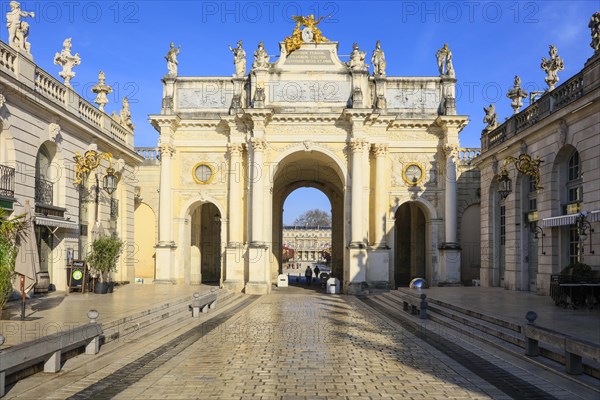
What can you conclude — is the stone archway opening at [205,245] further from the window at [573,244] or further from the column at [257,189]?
the window at [573,244]

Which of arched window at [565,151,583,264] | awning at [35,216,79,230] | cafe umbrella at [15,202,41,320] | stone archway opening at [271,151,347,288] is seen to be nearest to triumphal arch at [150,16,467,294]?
stone archway opening at [271,151,347,288]

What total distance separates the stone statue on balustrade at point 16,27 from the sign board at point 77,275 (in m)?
7.31

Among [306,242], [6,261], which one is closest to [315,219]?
[306,242]

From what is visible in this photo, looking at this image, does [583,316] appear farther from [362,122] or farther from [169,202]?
[169,202]

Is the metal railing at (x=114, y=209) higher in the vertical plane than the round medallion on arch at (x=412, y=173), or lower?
lower

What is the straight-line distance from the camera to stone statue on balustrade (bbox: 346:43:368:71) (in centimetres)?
3180

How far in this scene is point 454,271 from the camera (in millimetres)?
31641

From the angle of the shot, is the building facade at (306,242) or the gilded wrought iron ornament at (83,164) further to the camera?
the building facade at (306,242)

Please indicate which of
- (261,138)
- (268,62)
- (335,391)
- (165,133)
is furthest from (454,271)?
(335,391)

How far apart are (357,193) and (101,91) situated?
1346cm

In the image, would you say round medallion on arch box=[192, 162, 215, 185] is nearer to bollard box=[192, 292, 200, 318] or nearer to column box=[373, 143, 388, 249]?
column box=[373, 143, 388, 249]

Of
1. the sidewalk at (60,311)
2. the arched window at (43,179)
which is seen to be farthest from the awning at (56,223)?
the sidewalk at (60,311)

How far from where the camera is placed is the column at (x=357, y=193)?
Result: 102ft

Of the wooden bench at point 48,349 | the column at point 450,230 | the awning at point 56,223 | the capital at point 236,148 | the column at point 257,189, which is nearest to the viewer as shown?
the wooden bench at point 48,349
